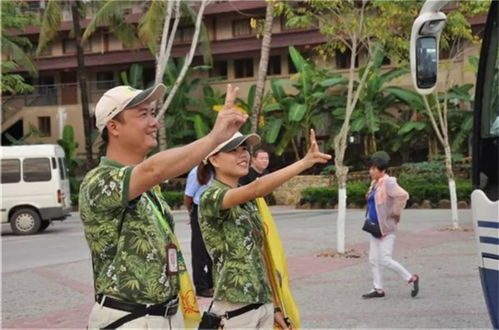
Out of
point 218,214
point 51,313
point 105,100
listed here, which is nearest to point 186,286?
point 218,214

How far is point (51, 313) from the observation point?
7859 millimetres

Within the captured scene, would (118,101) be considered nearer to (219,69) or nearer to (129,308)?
(129,308)

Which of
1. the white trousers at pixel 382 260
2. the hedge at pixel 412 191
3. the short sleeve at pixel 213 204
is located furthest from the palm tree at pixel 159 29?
the short sleeve at pixel 213 204

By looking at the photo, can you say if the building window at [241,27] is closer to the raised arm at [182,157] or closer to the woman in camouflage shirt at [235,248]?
the woman in camouflage shirt at [235,248]

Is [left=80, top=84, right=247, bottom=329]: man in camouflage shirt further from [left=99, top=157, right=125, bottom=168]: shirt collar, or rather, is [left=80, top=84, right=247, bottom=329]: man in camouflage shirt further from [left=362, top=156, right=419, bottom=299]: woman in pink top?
[left=362, top=156, right=419, bottom=299]: woman in pink top

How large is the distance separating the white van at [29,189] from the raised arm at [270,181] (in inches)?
627

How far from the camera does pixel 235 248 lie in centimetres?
377

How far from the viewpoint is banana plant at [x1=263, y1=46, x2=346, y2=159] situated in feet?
91.2

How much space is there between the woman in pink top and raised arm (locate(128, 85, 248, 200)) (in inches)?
216

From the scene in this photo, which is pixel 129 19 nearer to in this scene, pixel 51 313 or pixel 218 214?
pixel 51 313

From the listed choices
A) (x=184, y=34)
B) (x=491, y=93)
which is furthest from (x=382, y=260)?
(x=184, y=34)

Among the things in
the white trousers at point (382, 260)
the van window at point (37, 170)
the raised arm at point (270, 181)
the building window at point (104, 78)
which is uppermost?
the building window at point (104, 78)

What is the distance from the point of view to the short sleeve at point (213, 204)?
147 inches

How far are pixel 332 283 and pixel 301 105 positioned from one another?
19037 mm
